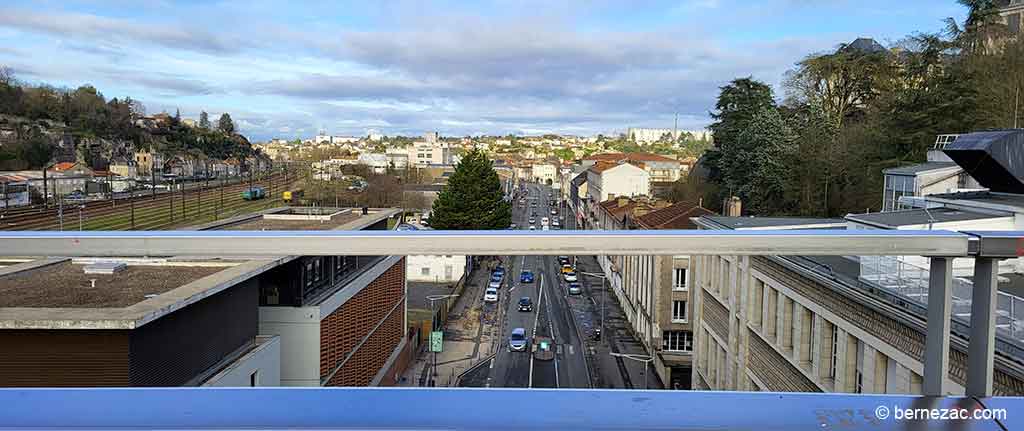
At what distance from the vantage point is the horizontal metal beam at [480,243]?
1.15m

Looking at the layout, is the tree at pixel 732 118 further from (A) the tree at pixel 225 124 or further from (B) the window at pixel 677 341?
(A) the tree at pixel 225 124

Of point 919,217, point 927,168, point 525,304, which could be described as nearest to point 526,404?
point 919,217

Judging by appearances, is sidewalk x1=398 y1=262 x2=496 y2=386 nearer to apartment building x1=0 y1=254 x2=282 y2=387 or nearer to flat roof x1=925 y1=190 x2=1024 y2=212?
apartment building x1=0 y1=254 x2=282 y2=387

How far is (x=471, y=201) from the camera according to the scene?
26.9 m

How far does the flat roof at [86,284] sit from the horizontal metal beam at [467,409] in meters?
3.40

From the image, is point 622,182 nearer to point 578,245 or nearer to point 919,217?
point 919,217

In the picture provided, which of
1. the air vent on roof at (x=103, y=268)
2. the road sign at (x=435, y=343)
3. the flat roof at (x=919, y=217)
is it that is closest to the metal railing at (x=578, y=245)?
the air vent on roof at (x=103, y=268)

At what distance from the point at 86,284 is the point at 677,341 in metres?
19.3

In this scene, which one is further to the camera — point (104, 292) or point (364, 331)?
point (364, 331)

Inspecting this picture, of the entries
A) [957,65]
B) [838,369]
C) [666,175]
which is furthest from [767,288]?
[666,175]

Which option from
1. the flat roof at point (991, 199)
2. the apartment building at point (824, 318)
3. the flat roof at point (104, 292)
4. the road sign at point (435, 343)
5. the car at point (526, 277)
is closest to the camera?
the flat roof at point (104, 292)

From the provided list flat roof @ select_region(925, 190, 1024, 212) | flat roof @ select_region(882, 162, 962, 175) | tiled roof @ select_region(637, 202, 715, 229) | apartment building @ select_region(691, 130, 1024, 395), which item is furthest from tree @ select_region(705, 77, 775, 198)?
apartment building @ select_region(691, 130, 1024, 395)

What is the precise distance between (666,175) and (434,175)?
2384 centimetres

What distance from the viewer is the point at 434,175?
2879 inches
